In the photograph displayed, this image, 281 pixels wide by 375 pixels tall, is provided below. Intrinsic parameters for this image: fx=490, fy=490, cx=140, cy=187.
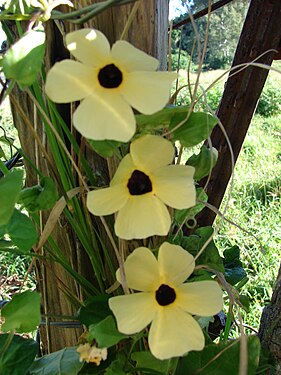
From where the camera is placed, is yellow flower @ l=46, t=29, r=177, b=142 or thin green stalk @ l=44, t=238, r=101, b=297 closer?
yellow flower @ l=46, t=29, r=177, b=142

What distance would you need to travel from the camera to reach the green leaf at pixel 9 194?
29 cm

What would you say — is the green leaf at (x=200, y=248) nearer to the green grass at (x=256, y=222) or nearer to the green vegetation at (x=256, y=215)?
the green vegetation at (x=256, y=215)

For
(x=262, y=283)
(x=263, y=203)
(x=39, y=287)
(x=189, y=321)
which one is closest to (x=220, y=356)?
(x=189, y=321)

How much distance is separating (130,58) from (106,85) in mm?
21

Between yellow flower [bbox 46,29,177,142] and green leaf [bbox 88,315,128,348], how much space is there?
0.15 meters

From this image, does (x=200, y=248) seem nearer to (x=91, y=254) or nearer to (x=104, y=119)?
(x=91, y=254)

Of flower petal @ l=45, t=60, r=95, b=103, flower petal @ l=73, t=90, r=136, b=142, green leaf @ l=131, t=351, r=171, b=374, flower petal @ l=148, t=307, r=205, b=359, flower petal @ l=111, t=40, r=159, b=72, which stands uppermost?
A: flower petal @ l=111, t=40, r=159, b=72

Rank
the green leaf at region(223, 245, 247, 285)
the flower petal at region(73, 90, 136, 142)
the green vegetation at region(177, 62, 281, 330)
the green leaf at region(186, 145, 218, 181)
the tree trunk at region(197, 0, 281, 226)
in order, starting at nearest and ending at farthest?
the flower petal at region(73, 90, 136, 142) < the green leaf at region(186, 145, 218, 181) < the green leaf at region(223, 245, 247, 285) < the tree trunk at region(197, 0, 281, 226) < the green vegetation at region(177, 62, 281, 330)

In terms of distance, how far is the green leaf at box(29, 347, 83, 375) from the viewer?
0.39 metres

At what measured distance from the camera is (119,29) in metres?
0.40

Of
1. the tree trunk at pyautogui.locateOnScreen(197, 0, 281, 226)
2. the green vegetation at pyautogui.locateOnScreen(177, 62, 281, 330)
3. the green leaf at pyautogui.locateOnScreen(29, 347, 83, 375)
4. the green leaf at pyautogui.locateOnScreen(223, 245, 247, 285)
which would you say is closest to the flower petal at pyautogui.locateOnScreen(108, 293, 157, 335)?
the green leaf at pyautogui.locateOnScreen(29, 347, 83, 375)

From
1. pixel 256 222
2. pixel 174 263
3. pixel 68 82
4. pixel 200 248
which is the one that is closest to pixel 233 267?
pixel 200 248

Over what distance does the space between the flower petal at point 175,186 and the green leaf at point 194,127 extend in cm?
4

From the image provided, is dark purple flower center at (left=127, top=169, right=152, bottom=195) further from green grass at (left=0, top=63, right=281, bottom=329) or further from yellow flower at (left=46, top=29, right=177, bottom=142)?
green grass at (left=0, top=63, right=281, bottom=329)
